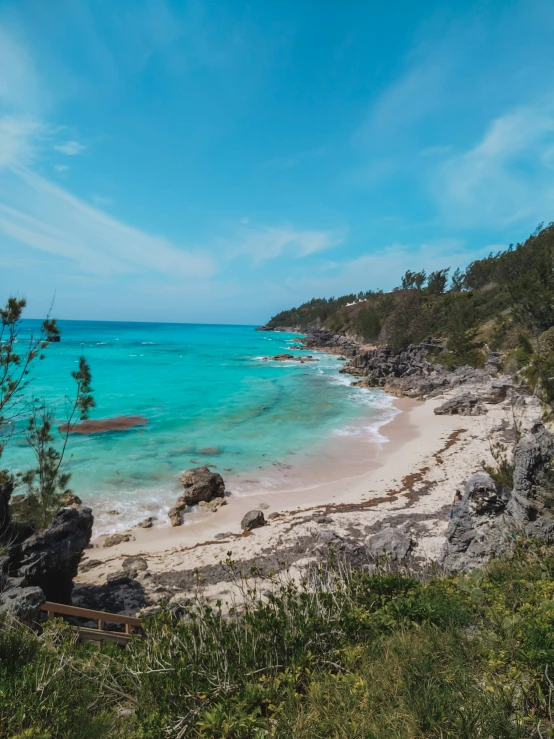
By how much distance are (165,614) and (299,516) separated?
A: 1008 cm

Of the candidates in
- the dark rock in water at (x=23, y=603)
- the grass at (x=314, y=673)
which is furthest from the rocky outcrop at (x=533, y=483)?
the dark rock in water at (x=23, y=603)

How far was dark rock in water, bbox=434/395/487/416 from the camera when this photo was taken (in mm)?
27719

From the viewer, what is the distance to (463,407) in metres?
28.4

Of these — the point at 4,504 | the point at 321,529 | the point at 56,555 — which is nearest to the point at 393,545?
the point at 321,529

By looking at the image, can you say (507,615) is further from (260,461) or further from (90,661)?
(260,461)

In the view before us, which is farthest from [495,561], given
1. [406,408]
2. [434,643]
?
[406,408]

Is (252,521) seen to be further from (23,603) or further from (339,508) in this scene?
(23,603)

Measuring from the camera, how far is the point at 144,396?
39938mm

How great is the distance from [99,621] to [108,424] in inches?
968

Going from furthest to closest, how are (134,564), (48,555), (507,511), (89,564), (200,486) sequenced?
1. (200,486)
2. (89,564)
3. (134,564)
4. (507,511)
5. (48,555)

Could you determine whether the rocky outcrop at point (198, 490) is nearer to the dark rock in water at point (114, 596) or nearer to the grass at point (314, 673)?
the dark rock in water at point (114, 596)

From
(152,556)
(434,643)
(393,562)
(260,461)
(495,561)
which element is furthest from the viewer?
(260,461)

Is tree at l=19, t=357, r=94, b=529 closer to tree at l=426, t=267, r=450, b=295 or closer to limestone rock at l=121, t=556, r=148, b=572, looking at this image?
limestone rock at l=121, t=556, r=148, b=572

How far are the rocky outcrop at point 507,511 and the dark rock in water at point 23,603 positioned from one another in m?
8.24
